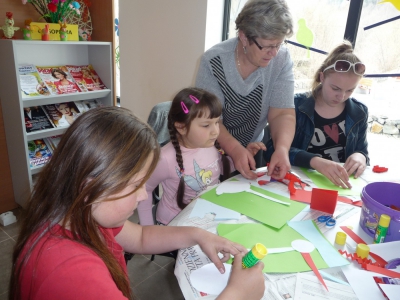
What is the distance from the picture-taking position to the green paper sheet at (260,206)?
98 cm

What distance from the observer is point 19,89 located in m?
1.99

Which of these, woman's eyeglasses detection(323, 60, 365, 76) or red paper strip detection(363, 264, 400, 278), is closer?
red paper strip detection(363, 264, 400, 278)

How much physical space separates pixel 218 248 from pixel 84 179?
38 centimetres

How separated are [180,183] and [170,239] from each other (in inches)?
17.5

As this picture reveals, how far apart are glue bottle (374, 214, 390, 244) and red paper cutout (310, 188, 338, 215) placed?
0.17 metres

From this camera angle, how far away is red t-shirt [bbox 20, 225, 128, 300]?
541 mm

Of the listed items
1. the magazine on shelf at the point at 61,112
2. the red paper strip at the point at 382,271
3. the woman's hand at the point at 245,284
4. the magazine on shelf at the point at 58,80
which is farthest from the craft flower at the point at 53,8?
the red paper strip at the point at 382,271

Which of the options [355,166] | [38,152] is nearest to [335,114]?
[355,166]

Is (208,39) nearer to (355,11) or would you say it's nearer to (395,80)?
(355,11)

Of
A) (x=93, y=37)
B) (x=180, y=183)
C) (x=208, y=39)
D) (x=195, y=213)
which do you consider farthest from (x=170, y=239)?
(x=93, y=37)

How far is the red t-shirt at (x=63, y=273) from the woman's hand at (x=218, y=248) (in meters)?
0.27

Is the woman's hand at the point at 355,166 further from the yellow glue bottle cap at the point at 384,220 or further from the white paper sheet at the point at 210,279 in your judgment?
the white paper sheet at the point at 210,279

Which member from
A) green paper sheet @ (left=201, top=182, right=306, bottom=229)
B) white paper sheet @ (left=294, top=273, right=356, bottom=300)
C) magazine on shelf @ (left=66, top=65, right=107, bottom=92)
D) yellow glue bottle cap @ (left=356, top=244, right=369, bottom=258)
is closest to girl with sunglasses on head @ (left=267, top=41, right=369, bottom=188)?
green paper sheet @ (left=201, top=182, right=306, bottom=229)

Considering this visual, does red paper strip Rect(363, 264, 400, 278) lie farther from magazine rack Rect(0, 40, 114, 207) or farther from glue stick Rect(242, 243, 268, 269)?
magazine rack Rect(0, 40, 114, 207)
